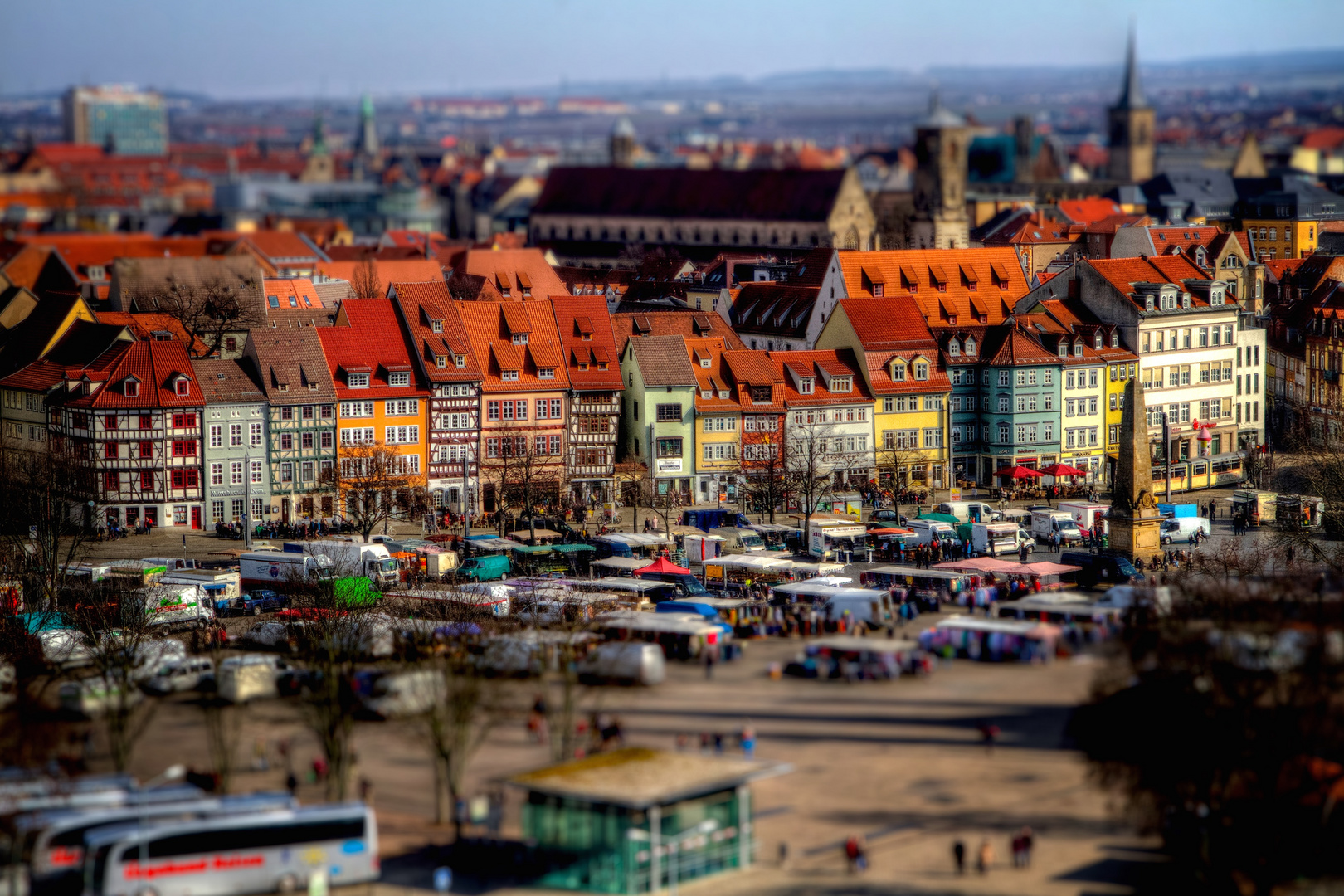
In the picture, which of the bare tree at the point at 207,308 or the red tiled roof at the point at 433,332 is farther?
the bare tree at the point at 207,308

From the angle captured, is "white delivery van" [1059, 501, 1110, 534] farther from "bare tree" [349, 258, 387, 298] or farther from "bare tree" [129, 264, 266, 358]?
"bare tree" [349, 258, 387, 298]

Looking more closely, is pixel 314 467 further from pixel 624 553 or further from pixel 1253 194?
pixel 1253 194

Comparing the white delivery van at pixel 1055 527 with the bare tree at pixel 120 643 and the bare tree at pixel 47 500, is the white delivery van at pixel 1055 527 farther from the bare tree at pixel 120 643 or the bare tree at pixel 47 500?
the bare tree at pixel 47 500

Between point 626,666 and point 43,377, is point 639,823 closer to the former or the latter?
point 626,666

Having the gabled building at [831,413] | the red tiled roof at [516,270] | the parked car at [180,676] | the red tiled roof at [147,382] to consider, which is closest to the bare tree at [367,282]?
the red tiled roof at [516,270]

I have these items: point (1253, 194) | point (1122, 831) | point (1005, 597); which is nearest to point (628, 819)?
point (1122, 831)

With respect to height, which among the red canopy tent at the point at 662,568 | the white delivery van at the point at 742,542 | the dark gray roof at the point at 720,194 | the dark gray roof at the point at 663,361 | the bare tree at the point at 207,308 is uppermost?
the dark gray roof at the point at 720,194

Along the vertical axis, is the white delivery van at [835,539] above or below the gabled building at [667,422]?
below
